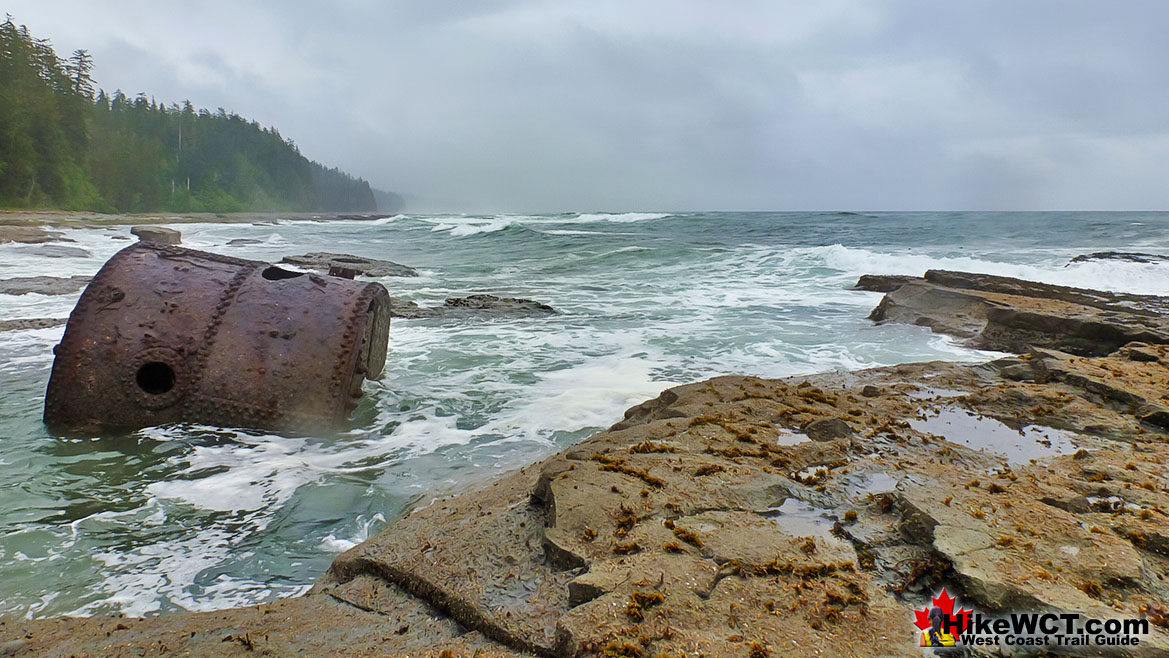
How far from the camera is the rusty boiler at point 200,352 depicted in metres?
3.80

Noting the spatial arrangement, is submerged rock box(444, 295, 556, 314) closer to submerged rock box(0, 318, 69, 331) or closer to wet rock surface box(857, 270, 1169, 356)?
submerged rock box(0, 318, 69, 331)

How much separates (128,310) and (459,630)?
3.35 meters

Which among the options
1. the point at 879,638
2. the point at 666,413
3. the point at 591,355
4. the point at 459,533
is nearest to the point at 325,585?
the point at 459,533

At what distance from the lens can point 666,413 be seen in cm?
385

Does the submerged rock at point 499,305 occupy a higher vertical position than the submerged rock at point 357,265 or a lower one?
lower

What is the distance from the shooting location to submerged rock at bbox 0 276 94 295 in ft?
29.1

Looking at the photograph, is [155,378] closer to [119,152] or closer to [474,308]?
[474,308]

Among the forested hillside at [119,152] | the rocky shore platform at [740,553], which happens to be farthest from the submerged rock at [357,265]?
the forested hillside at [119,152]

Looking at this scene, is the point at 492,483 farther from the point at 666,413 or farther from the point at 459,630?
the point at 459,630

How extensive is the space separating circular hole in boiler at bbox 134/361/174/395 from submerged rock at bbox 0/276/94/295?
6715 millimetres

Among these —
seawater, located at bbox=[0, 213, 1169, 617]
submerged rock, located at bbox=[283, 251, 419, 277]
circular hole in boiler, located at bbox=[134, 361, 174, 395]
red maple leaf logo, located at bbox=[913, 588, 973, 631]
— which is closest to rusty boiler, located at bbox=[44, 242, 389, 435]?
circular hole in boiler, located at bbox=[134, 361, 174, 395]
